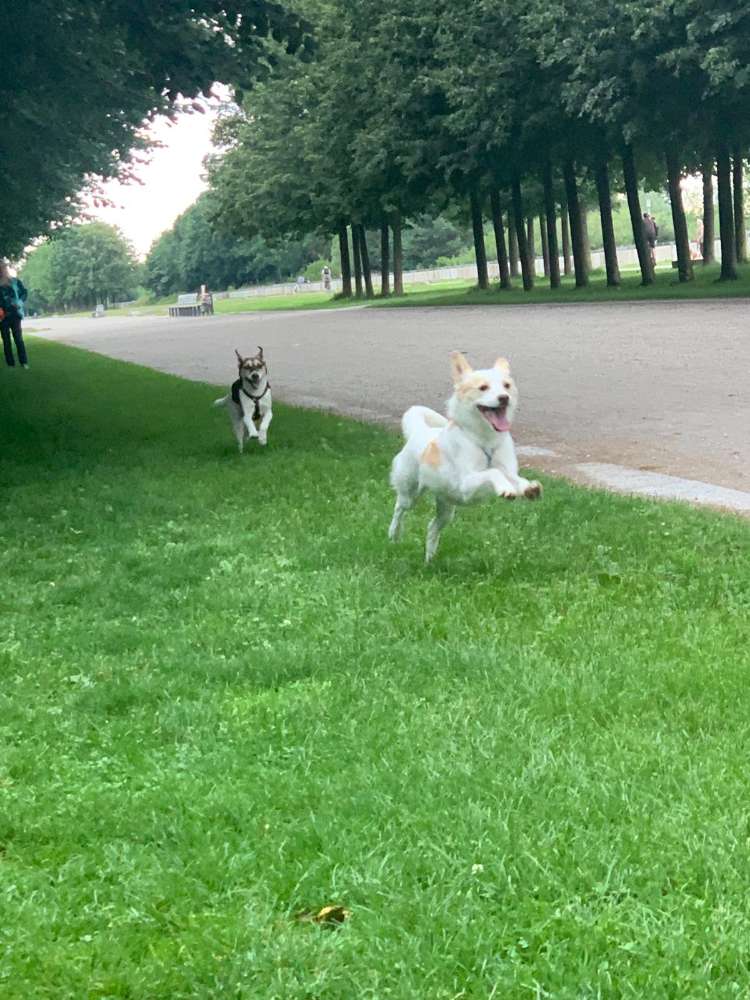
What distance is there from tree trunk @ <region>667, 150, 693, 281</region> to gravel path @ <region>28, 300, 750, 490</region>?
189 inches

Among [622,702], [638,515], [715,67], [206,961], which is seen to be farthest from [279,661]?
[715,67]

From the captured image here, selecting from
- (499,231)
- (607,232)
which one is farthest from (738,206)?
(499,231)

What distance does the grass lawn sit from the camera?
9.31ft

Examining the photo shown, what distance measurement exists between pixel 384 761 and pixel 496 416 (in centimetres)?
249

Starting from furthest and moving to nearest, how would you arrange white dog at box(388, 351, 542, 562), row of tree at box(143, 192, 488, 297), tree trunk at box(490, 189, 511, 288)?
row of tree at box(143, 192, 488, 297) → tree trunk at box(490, 189, 511, 288) → white dog at box(388, 351, 542, 562)

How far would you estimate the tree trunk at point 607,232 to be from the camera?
120ft

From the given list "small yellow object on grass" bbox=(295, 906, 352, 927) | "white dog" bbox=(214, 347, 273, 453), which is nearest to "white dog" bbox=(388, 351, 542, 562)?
"small yellow object on grass" bbox=(295, 906, 352, 927)

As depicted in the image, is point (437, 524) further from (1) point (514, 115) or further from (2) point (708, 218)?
(2) point (708, 218)

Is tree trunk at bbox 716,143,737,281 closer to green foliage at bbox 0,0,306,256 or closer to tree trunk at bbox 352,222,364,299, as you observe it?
green foliage at bbox 0,0,306,256

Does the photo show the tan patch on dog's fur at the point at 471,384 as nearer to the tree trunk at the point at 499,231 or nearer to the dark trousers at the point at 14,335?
the dark trousers at the point at 14,335

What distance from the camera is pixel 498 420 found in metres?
5.98

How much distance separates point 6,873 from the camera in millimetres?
3344

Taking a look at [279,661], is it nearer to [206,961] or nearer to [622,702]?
[622,702]

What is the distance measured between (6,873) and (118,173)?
3796 cm
